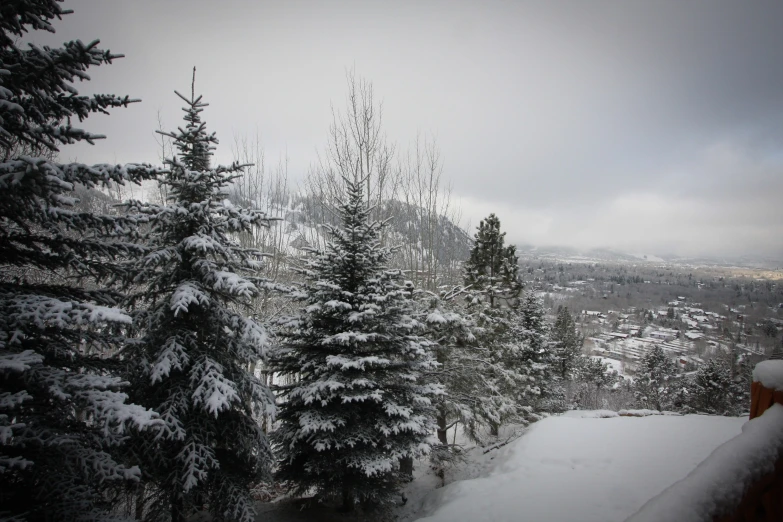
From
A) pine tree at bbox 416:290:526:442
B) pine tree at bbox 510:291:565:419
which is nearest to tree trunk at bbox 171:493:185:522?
pine tree at bbox 416:290:526:442

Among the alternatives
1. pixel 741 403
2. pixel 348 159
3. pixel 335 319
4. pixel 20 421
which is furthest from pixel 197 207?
pixel 741 403

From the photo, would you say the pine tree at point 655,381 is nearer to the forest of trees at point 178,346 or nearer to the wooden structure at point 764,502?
the forest of trees at point 178,346

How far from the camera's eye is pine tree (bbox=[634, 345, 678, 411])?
3416 cm

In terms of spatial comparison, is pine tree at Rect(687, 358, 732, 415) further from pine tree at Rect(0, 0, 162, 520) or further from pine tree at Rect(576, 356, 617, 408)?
pine tree at Rect(0, 0, 162, 520)

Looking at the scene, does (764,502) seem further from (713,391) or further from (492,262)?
(713,391)

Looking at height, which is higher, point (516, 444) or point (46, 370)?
point (46, 370)

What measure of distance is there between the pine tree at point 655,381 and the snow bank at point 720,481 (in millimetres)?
43115

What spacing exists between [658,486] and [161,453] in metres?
7.76

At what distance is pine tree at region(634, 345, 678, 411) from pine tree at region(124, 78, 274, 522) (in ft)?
139

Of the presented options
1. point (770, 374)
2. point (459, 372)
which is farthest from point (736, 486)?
point (459, 372)

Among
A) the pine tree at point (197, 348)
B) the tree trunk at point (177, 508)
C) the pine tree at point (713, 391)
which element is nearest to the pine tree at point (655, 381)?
the pine tree at point (713, 391)

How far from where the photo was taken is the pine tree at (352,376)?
6.48 m

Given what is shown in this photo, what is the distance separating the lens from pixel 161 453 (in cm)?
464

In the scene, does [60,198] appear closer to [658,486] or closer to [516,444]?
[658,486]
